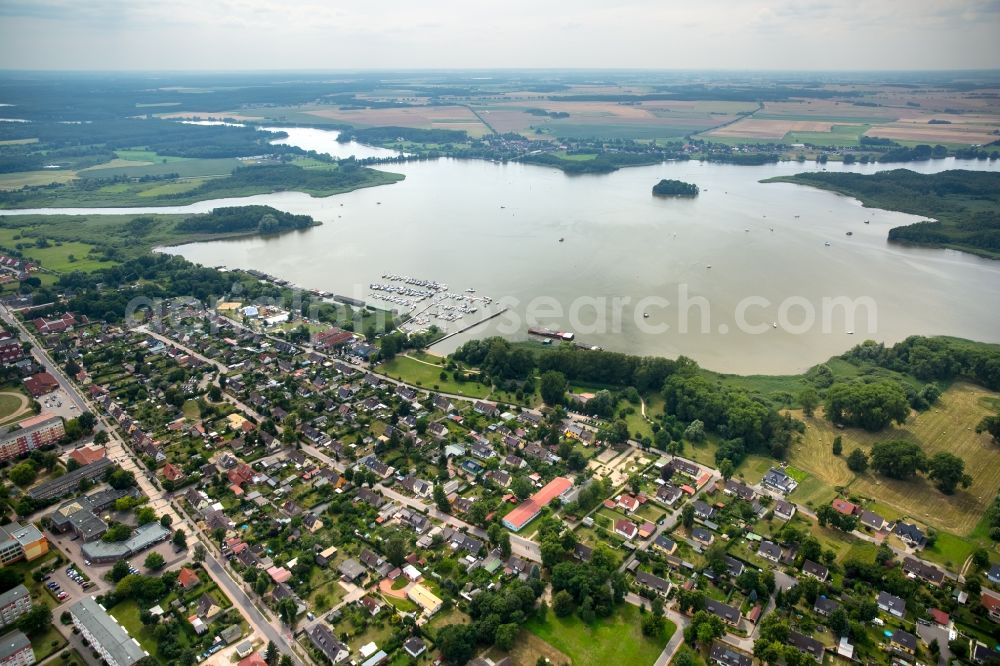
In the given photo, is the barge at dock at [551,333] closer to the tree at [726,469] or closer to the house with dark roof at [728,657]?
the tree at [726,469]

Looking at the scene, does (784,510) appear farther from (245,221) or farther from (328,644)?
(245,221)

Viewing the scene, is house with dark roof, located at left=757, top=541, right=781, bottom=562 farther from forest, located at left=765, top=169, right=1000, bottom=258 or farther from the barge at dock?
forest, located at left=765, top=169, right=1000, bottom=258

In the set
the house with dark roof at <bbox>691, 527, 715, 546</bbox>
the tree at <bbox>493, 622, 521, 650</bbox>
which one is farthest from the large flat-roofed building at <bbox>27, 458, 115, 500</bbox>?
the house with dark roof at <bbox>691, 527, 715, 546</bbox>

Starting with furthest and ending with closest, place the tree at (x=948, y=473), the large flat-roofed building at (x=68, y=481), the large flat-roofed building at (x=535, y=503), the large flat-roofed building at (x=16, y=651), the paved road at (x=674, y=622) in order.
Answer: the tree at (x=948, y=473), the large flat-roofed building at (x=68, y=481), the large flat-roofed building at (x=535, y=503), the paved road at (x=674, y=622), the large flat-roofed building at (x=16, y=651)

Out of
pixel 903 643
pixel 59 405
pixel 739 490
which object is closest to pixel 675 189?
pixel 739 490

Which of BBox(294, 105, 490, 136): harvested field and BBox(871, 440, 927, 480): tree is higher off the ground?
BBox(294, 105, 490, 136): harvested field

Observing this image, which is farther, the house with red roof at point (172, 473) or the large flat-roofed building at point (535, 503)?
the house with red roof at point (172, 473)

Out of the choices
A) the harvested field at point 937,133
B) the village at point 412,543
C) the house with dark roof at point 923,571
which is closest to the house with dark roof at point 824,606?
the village at point 412,543
